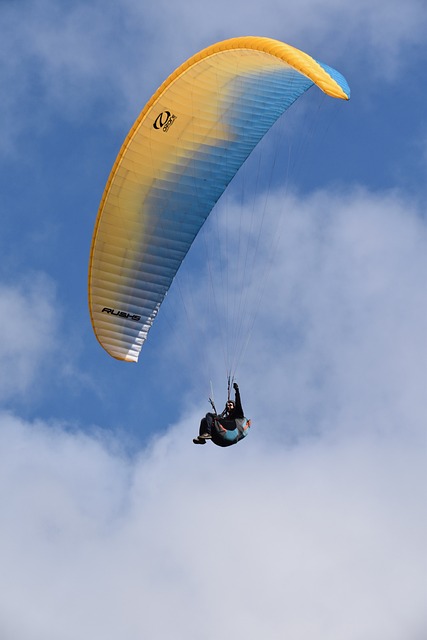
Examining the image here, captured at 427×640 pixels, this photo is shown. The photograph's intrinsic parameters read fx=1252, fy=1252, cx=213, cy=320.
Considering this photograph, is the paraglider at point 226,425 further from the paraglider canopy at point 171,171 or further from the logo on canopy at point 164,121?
the logo on canopy at point 164,121

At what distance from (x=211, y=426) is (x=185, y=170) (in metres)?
7.31

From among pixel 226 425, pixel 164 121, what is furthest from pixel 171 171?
pixel 226 425

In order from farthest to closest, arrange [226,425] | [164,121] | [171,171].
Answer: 1. [171,171]
2. [164,121]
3. [226,425]

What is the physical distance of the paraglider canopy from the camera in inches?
1304

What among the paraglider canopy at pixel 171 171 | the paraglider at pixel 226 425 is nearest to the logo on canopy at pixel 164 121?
the paraglider canopy at pixel 171 171

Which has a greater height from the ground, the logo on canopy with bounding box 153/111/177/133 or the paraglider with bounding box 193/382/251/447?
the logo on canopy with bounding box 153/111/177/133

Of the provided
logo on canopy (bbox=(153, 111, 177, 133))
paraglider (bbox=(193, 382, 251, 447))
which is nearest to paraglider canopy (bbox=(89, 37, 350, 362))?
logo on canopy (bbox=(153, 111, 177, 133))

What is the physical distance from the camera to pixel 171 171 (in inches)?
1362

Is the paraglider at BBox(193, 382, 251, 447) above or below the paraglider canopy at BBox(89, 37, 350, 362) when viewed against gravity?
below

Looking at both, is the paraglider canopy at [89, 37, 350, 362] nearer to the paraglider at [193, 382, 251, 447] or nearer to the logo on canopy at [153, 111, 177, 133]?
the logo on canopy at [153, 111, 177, 133]

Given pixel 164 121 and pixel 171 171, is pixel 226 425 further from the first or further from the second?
pixel 164 121

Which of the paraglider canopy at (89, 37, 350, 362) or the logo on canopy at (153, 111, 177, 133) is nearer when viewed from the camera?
the paraglider canopy at (89, 37, 350, 362)

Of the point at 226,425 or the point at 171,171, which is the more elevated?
the point at 171,171

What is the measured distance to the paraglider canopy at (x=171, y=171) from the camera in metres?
33.1
